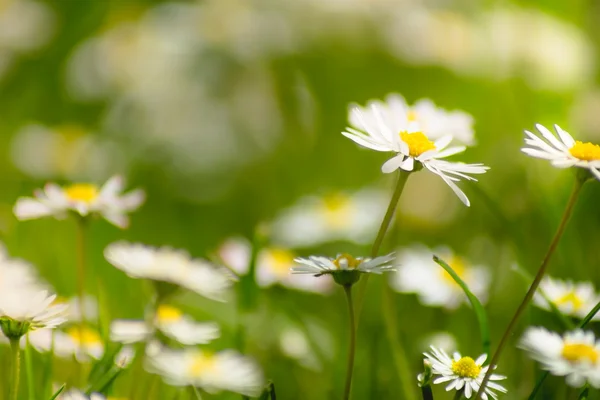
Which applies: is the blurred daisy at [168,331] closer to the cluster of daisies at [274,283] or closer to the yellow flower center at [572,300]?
the cluster of daisies at [274,283]

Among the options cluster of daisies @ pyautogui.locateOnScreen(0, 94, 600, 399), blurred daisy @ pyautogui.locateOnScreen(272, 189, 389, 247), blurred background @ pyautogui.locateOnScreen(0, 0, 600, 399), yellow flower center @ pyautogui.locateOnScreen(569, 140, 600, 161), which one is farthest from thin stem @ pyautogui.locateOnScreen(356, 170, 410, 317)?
blurred daisy @ pyautogui.locateOnScreen(272, 189, 389, 247)

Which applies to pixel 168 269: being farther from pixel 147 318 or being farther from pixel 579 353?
pixel 579 353

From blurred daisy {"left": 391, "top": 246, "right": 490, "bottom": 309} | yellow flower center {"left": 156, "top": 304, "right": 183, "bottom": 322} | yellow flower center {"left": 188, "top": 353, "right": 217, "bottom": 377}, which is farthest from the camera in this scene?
blurred daisy {"left": 391, "top": 246, "right": 490, "bottom": 309}

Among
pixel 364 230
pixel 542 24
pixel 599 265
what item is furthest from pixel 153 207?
pixel 542 24

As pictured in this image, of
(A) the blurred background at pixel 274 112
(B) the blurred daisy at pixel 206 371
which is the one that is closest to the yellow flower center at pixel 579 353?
(B) the blurred daisy at pixel 206 371

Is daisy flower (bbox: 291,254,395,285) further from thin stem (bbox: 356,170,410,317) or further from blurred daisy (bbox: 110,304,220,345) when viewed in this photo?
blurred daisy (bbox: 110,304,220,345)

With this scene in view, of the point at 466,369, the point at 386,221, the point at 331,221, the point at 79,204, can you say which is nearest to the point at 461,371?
the point at 466,369
